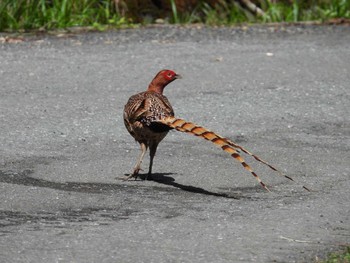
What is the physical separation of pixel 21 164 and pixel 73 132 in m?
1.16

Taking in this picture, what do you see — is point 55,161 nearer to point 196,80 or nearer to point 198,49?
point 196,80

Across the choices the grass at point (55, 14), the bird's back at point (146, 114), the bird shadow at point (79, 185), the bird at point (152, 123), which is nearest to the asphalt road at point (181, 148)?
the bird shadow at point (79, 185)

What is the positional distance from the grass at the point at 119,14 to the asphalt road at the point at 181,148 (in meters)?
0.52

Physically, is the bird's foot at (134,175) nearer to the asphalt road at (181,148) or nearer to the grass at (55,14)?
the asphalt road at (181,148)

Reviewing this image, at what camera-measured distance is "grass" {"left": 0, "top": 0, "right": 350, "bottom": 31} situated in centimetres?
1298

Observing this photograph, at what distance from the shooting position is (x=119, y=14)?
1393 cm

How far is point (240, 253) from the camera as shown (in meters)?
5.82

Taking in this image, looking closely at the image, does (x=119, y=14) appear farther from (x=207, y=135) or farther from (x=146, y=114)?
(x=207, y=135)

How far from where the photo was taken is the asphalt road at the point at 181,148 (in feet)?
20.0

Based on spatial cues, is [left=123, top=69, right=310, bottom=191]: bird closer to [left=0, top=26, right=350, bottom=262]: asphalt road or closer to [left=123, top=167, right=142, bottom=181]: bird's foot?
[left=123, top=167, right=142, bottom=181]: bird's foot

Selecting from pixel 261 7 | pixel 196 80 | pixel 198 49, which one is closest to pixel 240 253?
pixel 196 80

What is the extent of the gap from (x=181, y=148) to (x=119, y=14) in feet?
18.3

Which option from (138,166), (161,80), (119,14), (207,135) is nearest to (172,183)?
(138,166)

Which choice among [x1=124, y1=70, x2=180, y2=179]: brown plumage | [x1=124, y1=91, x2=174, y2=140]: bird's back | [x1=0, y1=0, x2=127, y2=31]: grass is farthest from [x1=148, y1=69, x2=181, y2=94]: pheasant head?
[x1=0, y1=0, x2=127, y2=31]: grass
